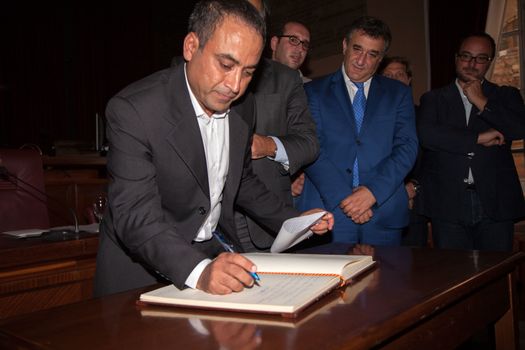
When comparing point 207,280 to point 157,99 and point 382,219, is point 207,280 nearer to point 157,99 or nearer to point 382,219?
point 157,99

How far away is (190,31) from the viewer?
155cm

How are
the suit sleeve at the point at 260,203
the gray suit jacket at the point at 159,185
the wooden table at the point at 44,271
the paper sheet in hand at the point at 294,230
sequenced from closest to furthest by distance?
the gray suit jacket at the point at 159,185 < the paper sheet in hand at the point at 294,230 < the suit sleeve at the point at 260,203 < the wooden table at the point at 44,271

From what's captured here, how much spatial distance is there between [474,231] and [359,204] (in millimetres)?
809

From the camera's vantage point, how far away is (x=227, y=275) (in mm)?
1188

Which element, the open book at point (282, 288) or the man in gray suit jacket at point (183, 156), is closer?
the open book at point (282, 288)

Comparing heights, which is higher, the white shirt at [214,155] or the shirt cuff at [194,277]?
the white shirt at [214,155]

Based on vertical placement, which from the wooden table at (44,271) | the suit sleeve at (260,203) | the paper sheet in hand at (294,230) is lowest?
the wooden table at (44,271)

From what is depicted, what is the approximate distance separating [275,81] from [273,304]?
1380 mm

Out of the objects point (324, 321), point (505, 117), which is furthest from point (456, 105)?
point (324, 321)

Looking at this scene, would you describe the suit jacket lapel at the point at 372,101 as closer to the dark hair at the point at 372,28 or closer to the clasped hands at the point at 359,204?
the dark hair at the point at 372,28

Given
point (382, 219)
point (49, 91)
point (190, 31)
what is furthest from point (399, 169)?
point (49, 91)

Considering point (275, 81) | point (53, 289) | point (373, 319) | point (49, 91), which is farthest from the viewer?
point (49, 91)

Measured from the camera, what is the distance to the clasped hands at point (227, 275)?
1172 millimetres

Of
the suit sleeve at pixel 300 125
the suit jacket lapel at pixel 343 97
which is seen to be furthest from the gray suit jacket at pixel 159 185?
the suit jacket lapel at pixel 343 97
